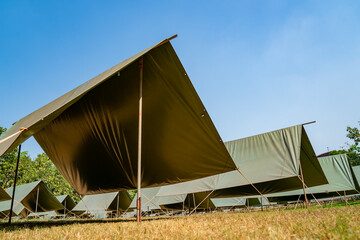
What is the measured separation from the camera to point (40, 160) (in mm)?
33125

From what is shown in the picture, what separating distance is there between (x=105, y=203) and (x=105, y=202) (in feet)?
0.25

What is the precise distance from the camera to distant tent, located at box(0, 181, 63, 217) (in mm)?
12789

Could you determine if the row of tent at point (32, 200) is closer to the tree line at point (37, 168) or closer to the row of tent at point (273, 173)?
the row of tent at point (273, 173)

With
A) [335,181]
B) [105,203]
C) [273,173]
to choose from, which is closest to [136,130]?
[273,173]

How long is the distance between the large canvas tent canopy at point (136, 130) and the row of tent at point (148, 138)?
0.8 inches

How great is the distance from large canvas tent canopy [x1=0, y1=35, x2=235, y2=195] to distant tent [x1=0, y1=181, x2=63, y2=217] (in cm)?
796

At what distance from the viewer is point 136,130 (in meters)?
5.40

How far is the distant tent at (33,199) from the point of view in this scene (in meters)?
12.8

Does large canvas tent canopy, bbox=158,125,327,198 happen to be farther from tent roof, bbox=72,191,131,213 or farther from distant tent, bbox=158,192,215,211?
tent roof, bbox=72,191,131,213

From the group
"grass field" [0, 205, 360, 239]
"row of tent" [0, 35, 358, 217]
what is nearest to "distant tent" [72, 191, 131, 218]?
"row of tent" [0, 35, 358, 217]

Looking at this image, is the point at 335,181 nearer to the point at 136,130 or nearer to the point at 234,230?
the point at 136,130

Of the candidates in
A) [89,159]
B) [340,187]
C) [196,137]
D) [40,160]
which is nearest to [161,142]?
[196,137]

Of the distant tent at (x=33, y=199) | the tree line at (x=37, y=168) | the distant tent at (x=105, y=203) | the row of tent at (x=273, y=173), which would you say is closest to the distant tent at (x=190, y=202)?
the row of tent at (x=273, y=173)

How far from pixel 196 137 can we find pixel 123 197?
1244cm
